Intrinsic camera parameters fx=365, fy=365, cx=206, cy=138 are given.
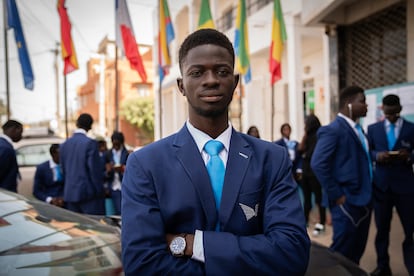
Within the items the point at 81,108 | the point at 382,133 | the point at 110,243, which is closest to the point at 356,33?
the point at 382,133

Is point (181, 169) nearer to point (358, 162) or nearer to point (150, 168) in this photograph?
point (150, 168)

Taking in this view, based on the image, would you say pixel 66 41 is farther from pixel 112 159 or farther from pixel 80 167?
pixel 80 167

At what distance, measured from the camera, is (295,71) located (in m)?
9.86

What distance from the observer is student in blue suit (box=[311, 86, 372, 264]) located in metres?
3.14

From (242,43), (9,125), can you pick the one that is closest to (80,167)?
(9,125)

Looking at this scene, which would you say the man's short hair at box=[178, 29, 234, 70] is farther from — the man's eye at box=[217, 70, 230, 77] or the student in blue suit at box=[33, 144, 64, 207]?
the student in blue suit at box=[33, 144, 64, 207]

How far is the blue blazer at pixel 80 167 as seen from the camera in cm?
444

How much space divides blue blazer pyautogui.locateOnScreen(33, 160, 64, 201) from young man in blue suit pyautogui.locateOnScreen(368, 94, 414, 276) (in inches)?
152

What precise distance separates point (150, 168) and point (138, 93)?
3078 centimetres

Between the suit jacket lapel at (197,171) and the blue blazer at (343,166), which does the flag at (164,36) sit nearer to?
the blue blazer at (343,166)

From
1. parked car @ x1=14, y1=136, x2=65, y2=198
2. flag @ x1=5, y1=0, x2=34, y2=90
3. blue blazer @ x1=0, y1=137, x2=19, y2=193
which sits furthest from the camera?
flag @ x1=5, y1=0, x2=34, y2=90

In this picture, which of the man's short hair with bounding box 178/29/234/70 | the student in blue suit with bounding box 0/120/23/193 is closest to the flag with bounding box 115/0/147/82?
the student in blue suit with bounding box 0/120/23/193

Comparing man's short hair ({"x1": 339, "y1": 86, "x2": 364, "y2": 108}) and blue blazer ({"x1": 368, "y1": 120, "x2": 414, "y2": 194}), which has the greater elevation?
man's short hair ({"x1": 339, "y1": 86, "x2": 364, "y2": 108})

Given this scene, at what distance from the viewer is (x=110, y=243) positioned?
89.0 inches
